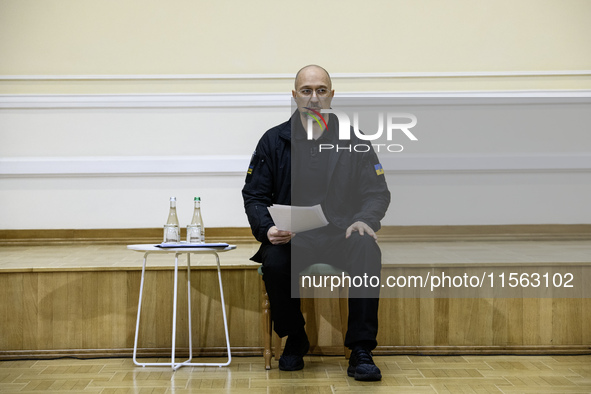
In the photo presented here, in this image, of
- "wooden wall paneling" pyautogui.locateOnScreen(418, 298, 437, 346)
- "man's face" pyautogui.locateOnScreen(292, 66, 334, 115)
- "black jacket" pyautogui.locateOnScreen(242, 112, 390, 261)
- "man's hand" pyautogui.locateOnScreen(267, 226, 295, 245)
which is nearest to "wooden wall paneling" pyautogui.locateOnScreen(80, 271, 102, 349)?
"black jacket" pyautogui.locateOnScreen(242, 112, 390, 261)

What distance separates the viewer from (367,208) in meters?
2.54

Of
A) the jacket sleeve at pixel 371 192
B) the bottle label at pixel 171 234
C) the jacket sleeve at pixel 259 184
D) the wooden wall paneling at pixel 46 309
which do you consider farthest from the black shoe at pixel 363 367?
the wooden wall paneling at pixel 46 309

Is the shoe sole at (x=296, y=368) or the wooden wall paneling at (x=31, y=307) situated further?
the wooden wall paneling at (x=31, y=307)

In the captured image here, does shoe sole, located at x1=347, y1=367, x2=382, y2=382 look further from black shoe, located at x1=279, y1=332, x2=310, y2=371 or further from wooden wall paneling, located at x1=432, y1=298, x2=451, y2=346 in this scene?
wooden wall paneling, located at x1=432, y1=298, x2=451, y2=346

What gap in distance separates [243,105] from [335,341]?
1.72m

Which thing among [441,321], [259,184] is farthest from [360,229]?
[441,321]

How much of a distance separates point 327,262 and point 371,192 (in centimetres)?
33

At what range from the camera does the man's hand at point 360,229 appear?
2.43m

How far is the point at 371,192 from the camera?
2.58m

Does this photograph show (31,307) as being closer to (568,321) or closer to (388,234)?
(388,234)

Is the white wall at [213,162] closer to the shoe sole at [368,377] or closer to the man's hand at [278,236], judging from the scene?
the man's hand at [278,236]

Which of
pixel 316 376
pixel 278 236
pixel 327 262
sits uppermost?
pixel 278 236

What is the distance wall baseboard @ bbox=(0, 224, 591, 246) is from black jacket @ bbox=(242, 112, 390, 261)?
135cm

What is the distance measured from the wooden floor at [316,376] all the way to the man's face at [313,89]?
3.35 ft
